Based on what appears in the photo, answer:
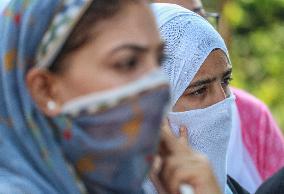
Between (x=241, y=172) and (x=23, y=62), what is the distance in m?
2.13

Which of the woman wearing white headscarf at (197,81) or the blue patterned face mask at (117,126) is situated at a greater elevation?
the blue patterned face mask at (117,126)

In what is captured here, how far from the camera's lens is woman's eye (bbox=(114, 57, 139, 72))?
2.06 meters

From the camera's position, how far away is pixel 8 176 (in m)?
2.13

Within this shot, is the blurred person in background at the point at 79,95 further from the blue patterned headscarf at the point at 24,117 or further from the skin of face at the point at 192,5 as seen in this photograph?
the skin of face at the point at 192,5

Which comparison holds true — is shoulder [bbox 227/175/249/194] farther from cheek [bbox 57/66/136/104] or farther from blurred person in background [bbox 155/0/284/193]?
cheek [bbox 57/66/136/104]

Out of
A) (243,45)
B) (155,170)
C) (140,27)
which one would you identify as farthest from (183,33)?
(243,45)

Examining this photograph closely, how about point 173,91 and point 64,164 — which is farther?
point 173,91

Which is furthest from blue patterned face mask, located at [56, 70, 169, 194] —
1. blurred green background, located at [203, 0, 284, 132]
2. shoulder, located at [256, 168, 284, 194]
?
blurred green background, located at [203, 0, 284, 132]

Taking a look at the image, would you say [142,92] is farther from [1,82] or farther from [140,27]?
[1,82]

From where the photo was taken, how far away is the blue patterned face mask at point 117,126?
6.67 feet

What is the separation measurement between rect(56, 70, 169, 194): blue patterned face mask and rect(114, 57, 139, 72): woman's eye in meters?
0.04

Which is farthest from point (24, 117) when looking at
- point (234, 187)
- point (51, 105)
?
point (234, 187)

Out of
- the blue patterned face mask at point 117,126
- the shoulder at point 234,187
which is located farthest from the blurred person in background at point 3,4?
the shoulder at point 234,187

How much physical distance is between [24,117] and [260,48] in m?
6.22
